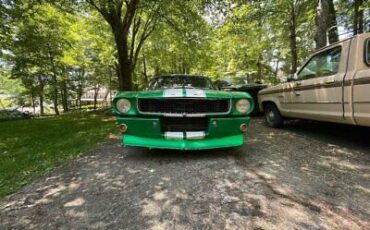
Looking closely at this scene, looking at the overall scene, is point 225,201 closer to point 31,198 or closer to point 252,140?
point 31,198

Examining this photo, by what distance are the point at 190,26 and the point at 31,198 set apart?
8.98m

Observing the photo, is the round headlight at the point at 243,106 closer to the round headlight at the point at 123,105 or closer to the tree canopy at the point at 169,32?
the round headlight at the point at 123,105

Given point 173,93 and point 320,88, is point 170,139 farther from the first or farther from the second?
point 320,88

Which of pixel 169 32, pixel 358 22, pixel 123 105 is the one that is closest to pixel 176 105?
pixel 123 105

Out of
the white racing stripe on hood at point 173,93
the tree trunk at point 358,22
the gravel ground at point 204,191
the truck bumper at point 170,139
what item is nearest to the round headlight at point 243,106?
the truck bumper at point 170,139

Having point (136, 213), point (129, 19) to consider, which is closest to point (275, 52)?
point (129, 19)

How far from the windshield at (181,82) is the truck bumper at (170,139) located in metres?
1.68

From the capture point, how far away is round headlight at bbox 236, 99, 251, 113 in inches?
162

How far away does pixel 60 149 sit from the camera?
5.14m

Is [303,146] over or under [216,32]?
under

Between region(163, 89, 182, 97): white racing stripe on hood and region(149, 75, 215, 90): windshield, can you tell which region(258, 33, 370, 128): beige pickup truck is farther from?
region(163, 89, 182, 97): white racing stripe on hood

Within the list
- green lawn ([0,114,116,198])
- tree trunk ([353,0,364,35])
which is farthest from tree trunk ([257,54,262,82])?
green lawn ([0,114,116,198])

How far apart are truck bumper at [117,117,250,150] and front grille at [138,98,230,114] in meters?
0.18

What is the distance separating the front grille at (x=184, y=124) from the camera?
13.2 feet
